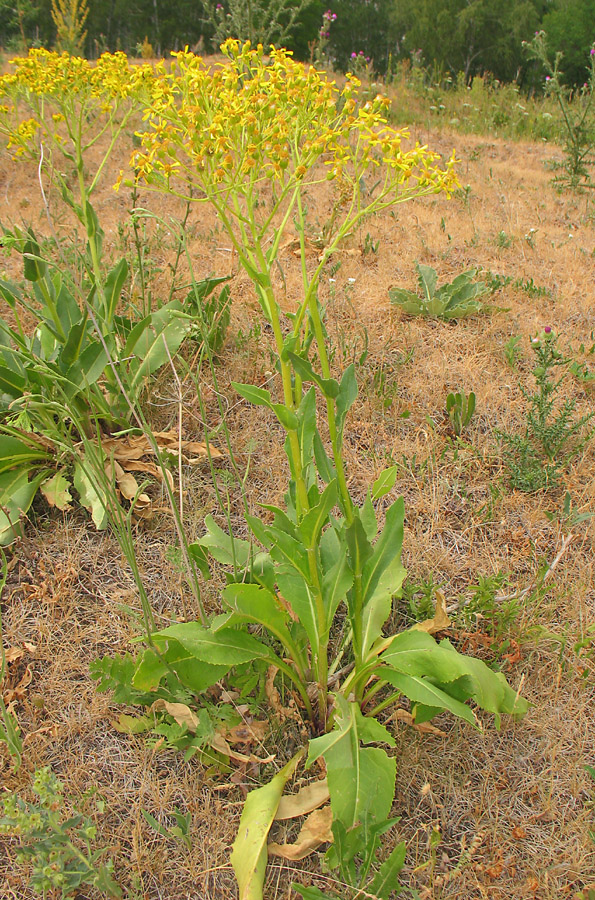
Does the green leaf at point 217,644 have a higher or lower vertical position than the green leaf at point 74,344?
lower

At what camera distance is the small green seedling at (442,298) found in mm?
3572

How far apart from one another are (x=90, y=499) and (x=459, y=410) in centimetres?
168

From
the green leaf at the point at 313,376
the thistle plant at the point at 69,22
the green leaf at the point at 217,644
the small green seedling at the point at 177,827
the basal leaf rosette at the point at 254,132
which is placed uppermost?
the thistle plant at the point at 69,22

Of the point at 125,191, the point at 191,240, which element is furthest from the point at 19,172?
the point at 191,240

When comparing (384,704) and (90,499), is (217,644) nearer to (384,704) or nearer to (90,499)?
(384,704)

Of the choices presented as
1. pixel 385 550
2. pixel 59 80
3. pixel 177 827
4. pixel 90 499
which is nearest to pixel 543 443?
pixel 385 550

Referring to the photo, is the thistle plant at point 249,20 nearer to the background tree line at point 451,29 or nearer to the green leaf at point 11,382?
the green leaf at point 11,382

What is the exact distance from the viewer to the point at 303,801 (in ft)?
5.47

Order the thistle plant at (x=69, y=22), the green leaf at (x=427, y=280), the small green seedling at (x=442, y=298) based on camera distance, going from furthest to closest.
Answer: the green leaf at (x=427, y=280)
the small green seedling at (x=442, y=298)
the thistle plant at (x=69, y=22)

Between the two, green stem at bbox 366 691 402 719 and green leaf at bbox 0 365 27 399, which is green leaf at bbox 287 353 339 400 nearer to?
green stem at bbox 366 691 402 719

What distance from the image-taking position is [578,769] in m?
1.76

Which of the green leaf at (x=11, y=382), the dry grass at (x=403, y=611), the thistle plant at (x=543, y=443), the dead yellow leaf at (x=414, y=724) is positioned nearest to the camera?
the dry grass at (x=403, y=611)

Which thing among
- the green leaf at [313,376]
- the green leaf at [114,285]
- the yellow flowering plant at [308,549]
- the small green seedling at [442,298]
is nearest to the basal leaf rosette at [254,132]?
the yellow flowering plant at [308,549]

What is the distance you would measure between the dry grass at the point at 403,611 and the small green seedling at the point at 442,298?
0.08m
